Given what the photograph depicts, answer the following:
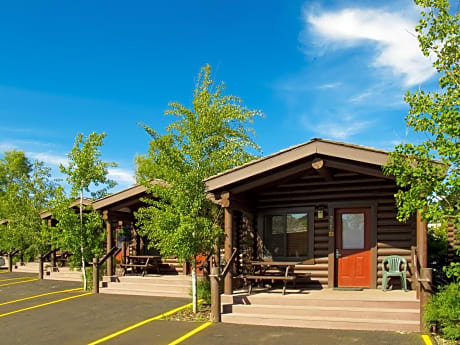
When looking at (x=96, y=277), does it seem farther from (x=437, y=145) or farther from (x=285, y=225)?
(x=437, y=145)

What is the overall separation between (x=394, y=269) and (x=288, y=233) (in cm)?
299

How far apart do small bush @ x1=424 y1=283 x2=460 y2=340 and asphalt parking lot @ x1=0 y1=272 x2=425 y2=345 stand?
1.59 ft

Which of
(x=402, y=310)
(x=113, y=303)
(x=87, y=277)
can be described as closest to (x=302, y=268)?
(x=402, y=310)

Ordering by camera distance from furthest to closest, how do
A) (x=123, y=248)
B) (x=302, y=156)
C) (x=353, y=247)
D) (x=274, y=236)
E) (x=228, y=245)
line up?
(x=123, y=248) → (x=274, y=236) → (x=353, y=247) → (x=228, y=245) → (x=302, y=156)

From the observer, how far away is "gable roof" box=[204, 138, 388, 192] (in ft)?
31.6

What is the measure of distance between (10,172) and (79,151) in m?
36.7

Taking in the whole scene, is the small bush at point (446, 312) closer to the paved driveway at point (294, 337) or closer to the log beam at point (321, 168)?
the paved driveway at point (294, 337)

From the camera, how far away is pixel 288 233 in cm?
1260

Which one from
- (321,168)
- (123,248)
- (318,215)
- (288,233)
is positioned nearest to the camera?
(321,168)

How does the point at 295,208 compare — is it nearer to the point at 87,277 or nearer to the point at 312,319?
the point at 312,319

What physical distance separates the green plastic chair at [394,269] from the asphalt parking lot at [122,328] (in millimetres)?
2594

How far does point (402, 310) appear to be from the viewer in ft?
29.6

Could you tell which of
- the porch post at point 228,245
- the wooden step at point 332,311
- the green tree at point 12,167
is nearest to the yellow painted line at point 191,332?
the wooden step at point 332,311

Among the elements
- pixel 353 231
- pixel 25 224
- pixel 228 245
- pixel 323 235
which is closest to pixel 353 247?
pixel 353 231
